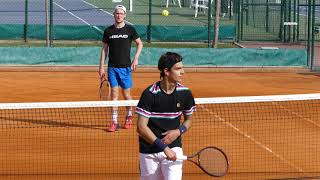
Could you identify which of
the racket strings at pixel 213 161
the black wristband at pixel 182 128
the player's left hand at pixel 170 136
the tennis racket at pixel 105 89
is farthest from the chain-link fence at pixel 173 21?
the player's left hand at pixel 170 136

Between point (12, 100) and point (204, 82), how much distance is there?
6378 millimetres

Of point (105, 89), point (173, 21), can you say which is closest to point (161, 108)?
point (105, 89)

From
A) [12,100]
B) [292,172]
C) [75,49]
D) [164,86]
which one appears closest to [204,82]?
[75,49]

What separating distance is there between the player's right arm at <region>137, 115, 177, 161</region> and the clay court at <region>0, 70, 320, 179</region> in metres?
3.31

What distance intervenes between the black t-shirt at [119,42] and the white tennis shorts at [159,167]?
256 inches

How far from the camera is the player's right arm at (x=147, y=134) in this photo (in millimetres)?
7270

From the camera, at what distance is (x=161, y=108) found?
7473 mm

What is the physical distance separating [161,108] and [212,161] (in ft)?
3.37

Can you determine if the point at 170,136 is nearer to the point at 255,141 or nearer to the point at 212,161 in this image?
the point at 212,161

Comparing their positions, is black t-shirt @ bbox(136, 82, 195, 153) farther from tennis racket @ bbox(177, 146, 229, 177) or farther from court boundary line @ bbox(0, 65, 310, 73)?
court boundary line @ bbox(0, 65, 310, 73)

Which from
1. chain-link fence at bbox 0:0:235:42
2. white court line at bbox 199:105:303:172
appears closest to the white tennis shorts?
white court line at bbox 199:105:303:172

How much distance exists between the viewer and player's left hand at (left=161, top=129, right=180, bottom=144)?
7402mm

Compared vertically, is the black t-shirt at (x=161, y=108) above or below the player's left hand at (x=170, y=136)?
above

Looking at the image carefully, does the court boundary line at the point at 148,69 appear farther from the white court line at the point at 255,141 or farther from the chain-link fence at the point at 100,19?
the white court line at the point at 255,141
